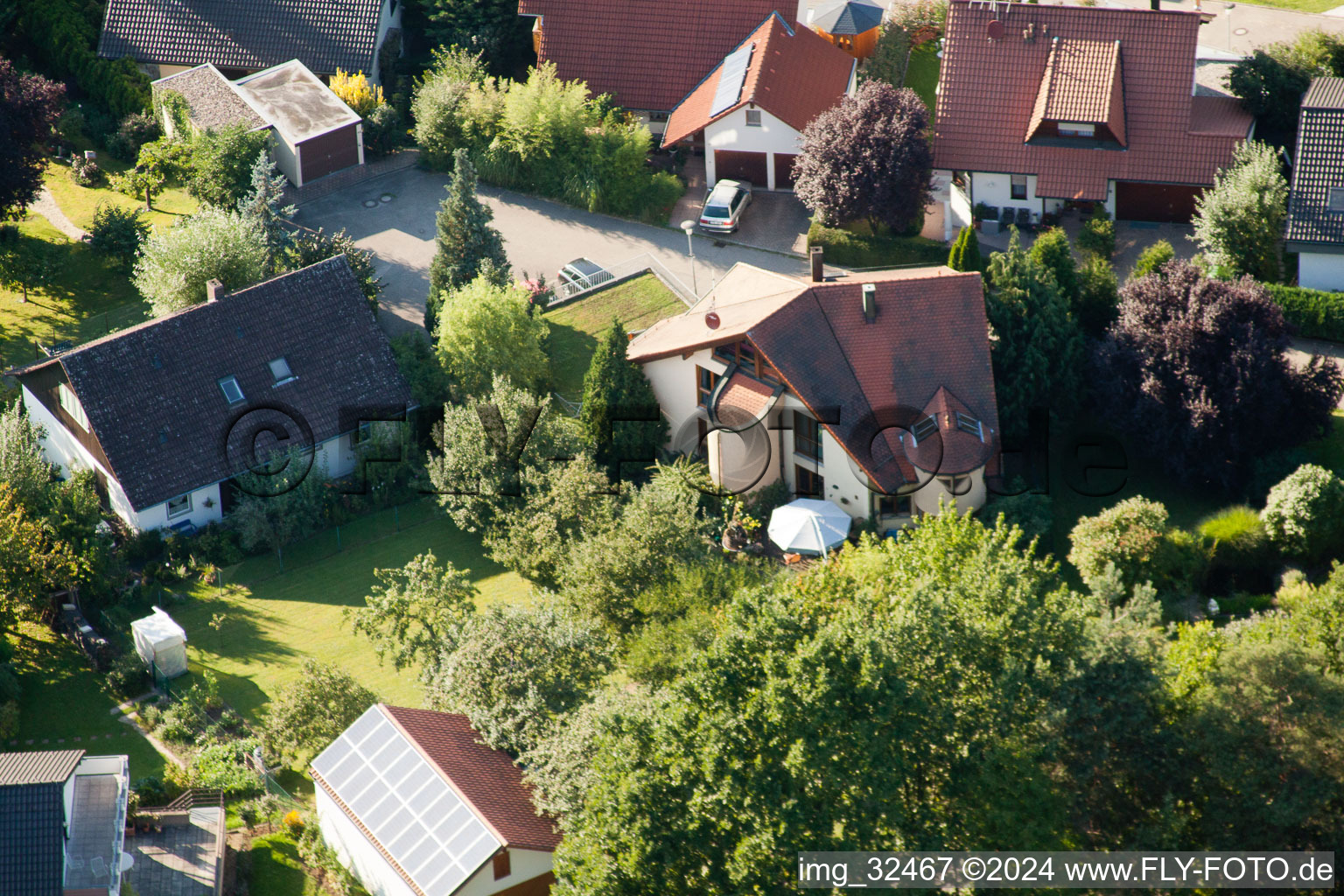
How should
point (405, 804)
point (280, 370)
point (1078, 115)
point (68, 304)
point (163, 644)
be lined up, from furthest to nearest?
1. point (68, 304)
2. point (1078, 115)
3. point (280, 370)
4. point (163, 644)
5. point (405, 804)

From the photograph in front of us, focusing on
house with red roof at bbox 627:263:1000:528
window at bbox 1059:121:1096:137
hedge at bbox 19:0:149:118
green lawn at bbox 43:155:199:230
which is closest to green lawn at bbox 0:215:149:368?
green lawn at bbox 43:155:199:230

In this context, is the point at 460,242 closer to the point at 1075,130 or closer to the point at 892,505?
the point at 892,505

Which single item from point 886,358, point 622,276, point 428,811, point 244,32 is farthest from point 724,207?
point 428,811

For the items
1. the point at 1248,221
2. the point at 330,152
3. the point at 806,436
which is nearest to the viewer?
the point at 806,436

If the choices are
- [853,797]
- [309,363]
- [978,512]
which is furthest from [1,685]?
[978,512]

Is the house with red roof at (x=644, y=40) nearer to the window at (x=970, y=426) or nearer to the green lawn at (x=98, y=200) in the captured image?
the green lawn at (x=98, y=200)

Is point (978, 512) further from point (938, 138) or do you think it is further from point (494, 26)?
A: point (494, 26)

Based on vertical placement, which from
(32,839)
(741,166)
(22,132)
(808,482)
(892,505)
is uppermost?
(22,132)
